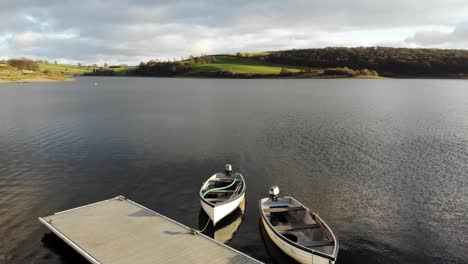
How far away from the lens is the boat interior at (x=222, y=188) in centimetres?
3250

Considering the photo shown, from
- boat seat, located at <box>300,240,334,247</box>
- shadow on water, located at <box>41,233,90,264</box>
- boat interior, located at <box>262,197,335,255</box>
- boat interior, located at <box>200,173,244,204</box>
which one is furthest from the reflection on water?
shadow on water, located at <box>41,233,90,264</box>

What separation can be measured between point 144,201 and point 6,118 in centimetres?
6283

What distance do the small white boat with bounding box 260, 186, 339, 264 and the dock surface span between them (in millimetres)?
3212

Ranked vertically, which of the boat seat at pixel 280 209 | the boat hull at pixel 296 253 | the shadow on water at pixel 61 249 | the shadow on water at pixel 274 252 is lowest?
the shadow on water at pixel 274 252

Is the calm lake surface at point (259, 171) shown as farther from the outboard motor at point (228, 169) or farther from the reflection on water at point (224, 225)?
the outboard motor at point (228, 169)

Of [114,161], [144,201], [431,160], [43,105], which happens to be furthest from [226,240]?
[43,105]

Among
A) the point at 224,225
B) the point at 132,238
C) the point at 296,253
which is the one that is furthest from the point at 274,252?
the point at 132,238

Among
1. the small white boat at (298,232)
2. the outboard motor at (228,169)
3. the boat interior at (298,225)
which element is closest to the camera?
the small white boat at (298,232)

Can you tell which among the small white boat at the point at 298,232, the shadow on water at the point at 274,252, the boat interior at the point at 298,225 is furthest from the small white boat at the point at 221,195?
the shadow on water at the point at 274,252

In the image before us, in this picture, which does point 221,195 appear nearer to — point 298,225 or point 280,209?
point 280,209

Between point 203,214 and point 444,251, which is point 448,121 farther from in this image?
point 203,214

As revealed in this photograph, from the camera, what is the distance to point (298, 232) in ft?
90.0

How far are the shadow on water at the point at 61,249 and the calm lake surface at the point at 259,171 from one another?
13 centimetres

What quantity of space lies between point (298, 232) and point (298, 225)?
0.83 metres
